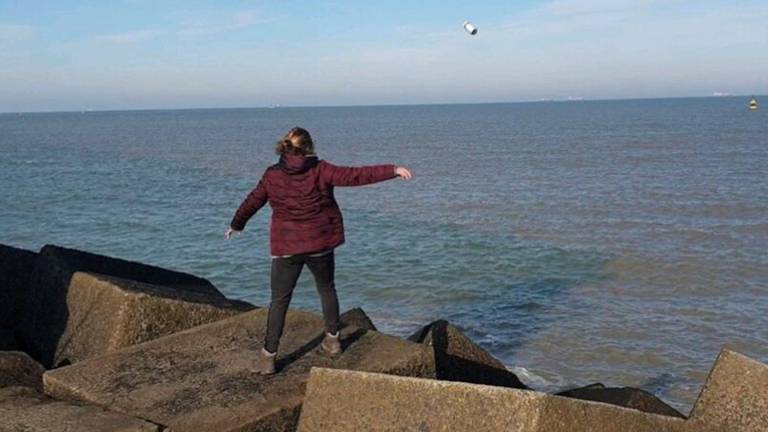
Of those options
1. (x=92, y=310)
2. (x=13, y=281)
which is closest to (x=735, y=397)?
(x=92, y=310)

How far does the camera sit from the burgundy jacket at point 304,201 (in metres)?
4.93

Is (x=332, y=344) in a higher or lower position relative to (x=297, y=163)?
lower

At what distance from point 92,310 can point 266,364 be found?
1.95 metres

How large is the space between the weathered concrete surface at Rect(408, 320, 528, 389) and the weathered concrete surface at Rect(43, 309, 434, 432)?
0.86m

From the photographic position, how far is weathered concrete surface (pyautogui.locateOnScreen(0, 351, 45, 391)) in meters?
5.07

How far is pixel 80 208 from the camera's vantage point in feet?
90.3

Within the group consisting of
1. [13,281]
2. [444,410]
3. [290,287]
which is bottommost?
[13,281]

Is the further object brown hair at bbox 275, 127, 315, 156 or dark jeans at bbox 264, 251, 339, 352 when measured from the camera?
dark jeans at bbox 264, 251, 339, 352

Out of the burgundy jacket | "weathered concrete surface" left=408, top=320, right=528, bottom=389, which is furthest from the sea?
the burgundy jacket

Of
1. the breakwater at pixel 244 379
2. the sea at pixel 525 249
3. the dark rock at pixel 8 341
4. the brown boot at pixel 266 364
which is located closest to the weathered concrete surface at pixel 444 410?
the breakwater at pixel 244 379

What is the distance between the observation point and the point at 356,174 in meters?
4.86

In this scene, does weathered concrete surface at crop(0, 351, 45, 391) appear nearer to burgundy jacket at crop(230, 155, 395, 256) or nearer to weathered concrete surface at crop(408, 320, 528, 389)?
burgundy jacket at crop(230, 155, 395, 256)

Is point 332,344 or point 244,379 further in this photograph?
point 332,344

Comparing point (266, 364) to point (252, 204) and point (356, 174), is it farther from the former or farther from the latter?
point (356, 174)
